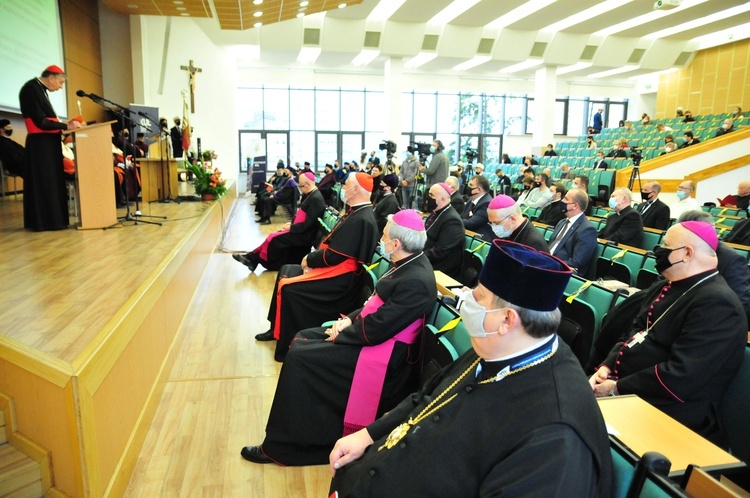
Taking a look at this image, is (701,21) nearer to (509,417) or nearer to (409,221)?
(409,221)

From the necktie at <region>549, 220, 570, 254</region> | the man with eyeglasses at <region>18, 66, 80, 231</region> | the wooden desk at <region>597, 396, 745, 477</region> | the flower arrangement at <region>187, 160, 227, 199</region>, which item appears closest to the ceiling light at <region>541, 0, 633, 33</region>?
the flower arrangement at <region>187, 160, 227, 199</region>

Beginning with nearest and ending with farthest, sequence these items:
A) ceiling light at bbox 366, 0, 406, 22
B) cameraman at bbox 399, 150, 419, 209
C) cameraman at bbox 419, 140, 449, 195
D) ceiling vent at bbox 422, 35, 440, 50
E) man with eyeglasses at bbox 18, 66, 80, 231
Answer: man with eyeglasses at bbox 18, 66, 80, 231 → cameraman at bbox 419, 140, 449, 195 → cameraman at bbox 399, 150, 419, 209 → ceiling light at bbox 366, 0, 406, 22 → ceiling vent at bbox 422, 35, 440, 50

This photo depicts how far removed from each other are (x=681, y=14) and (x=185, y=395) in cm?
1886

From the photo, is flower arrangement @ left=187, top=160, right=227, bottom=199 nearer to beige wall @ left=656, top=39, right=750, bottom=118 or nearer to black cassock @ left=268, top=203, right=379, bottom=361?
black cassock @ left=268, top=203, right=379, bottom=361

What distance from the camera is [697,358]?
7.20 ft

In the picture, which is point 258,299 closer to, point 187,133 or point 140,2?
point 187,133

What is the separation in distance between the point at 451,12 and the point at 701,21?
30.1 feet

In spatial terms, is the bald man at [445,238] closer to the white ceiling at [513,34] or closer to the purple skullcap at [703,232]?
the purple skullcap at [703,232]

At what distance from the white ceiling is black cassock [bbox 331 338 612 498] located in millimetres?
14683

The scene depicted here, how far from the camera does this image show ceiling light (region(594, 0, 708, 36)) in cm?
1520

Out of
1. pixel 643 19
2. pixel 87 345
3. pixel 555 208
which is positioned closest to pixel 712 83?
pixel 643 19

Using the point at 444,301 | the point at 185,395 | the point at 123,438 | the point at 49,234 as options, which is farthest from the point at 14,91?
the point at 444,301

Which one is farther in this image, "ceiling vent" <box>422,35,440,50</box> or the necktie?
"ceiling vent" <box>422,35,440,50</box>

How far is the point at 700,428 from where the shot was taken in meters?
2.28
